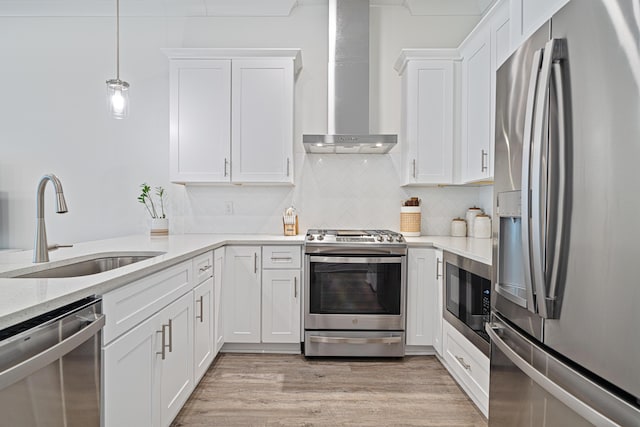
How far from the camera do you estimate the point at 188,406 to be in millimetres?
2168

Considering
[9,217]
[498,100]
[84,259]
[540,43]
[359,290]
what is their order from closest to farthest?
[540,43]
[498,100]
[84,259]
[359,290]
[9,217]

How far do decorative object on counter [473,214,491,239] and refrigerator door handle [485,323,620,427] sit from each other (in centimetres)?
183

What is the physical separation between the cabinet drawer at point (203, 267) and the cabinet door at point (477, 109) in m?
2.03

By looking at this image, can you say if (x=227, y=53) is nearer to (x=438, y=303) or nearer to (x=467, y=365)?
(x=438, y=303)

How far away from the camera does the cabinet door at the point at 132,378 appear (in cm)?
124

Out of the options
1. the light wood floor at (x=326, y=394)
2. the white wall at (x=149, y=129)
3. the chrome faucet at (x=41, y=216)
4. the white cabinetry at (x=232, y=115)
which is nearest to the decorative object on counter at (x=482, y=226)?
the white wall at (x=149, y=129)

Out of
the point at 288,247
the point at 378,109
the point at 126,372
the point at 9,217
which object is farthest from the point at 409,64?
the point at 9,217

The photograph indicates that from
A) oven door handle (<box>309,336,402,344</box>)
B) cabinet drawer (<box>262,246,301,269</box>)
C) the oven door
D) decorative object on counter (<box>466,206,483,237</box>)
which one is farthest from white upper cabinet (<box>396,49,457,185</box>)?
oven door handle (<box>309,336,402,344</box>)

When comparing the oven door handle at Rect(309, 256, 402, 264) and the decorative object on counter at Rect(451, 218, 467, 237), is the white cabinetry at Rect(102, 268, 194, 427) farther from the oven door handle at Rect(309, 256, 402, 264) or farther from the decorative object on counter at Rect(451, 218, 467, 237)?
the decorative object on counter at Rect(451, 218, 467, 237)

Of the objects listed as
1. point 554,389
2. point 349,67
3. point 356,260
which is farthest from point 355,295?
point 349,67

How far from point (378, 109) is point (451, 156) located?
82 cm

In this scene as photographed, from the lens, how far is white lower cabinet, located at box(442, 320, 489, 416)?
2008mm

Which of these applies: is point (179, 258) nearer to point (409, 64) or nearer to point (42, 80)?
point (409, 64)

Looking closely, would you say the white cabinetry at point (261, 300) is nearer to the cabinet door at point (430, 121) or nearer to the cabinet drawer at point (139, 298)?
the cabinet drawer at point (139, 298)
